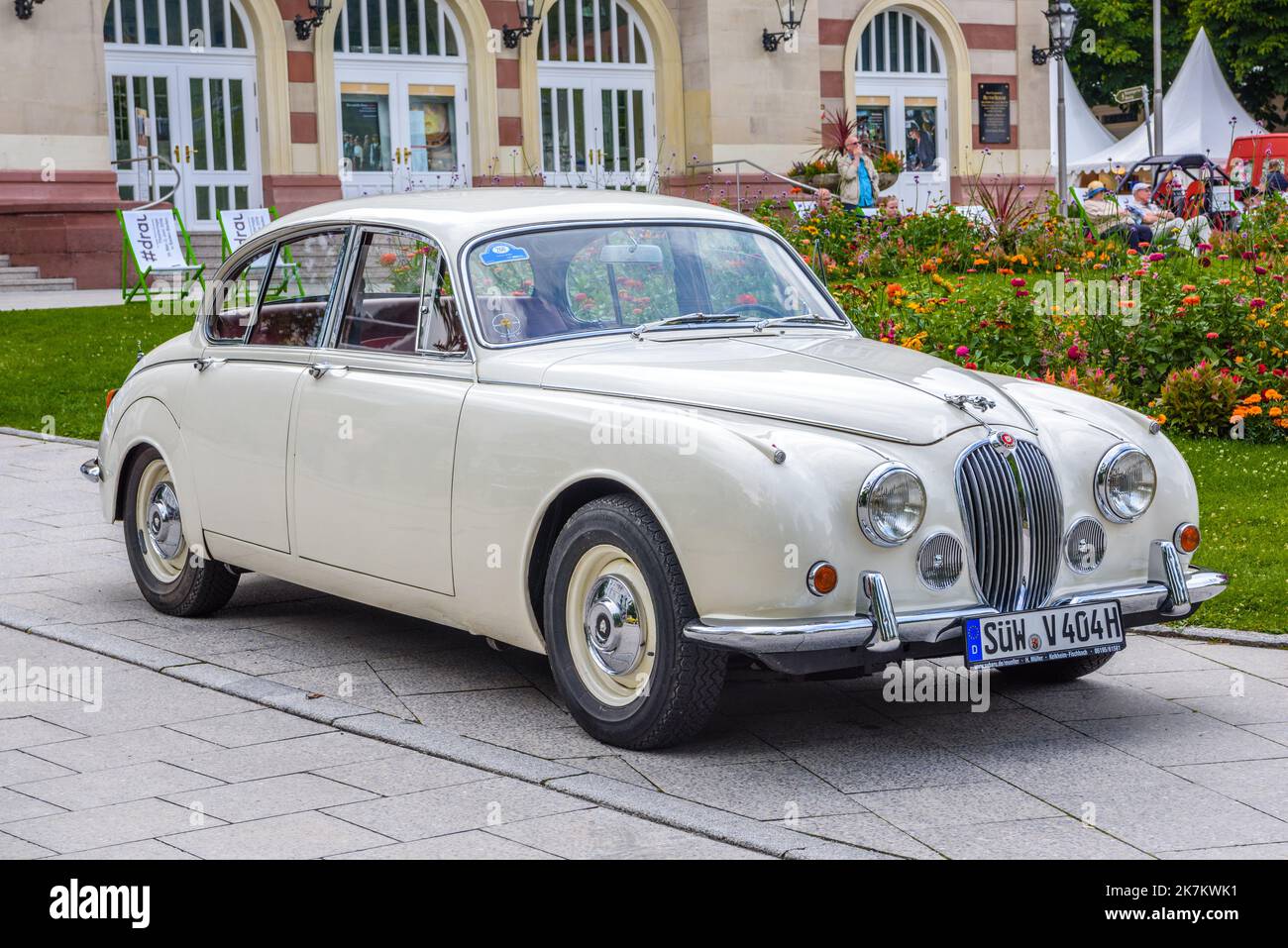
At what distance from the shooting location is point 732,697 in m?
6.21

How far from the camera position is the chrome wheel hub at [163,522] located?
24.9ft

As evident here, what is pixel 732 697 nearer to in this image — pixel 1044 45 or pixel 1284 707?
pixel 1284 707

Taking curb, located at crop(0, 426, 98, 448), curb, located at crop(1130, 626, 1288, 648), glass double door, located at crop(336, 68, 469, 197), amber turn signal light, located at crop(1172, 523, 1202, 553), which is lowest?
curb, located at crop(1130, 626, 1288, 648)

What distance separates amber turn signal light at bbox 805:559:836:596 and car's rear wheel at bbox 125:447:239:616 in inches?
132

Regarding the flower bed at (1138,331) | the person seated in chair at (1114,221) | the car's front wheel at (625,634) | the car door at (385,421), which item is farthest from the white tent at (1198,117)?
the car's front wheel at (625,634)

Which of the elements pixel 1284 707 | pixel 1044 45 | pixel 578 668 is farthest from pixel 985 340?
pixel 1044 45

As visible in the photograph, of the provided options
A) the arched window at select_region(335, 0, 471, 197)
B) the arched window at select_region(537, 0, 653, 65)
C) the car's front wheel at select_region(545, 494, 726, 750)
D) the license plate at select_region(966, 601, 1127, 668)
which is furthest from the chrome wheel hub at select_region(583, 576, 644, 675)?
the arched window at select_region(537, 0, 653, 65)

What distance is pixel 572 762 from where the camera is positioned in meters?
5.38

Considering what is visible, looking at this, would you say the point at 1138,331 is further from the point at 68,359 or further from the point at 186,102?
the point at 186,102

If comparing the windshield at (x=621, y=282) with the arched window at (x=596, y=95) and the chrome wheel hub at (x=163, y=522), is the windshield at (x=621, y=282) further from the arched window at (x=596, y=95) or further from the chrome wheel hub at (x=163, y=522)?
the arched window at (x=596, y=95)

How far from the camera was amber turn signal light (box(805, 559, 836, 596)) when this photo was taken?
16.5ft

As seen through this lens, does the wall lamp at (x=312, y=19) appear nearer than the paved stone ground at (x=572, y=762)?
No

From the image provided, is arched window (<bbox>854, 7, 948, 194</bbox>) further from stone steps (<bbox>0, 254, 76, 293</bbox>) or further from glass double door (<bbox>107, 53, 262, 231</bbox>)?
stone steps (<bbox>0, 254, 76, 293</bbox>)

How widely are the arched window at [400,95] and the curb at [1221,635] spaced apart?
76.3 feet
